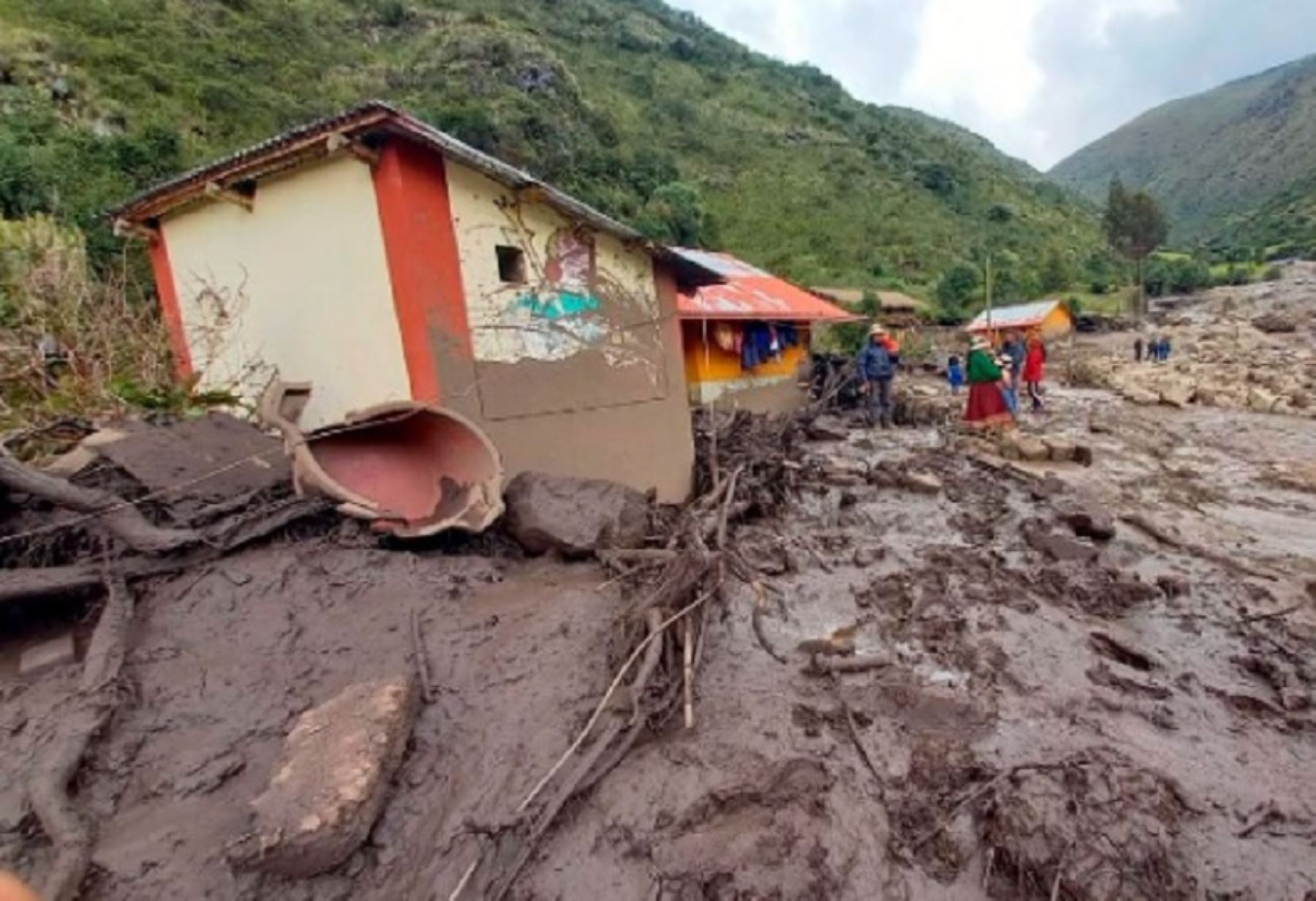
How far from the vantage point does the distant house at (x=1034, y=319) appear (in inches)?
1171

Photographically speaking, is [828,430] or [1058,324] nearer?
[828,430]

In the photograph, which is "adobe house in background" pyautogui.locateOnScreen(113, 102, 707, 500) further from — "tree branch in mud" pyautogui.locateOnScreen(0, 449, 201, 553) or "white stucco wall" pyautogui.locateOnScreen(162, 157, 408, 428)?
"tree branch in mud" pyautogui.locateOnScreen(0, 449, 201, 553)

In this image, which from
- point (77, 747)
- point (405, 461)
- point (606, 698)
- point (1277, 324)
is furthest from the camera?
point (1277, 324)

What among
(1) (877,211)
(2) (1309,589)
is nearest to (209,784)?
(2) (1309,589)

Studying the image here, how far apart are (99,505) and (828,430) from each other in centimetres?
1190

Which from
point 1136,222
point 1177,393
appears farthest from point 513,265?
point 1136,222

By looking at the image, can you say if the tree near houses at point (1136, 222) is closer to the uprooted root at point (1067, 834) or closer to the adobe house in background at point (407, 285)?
the adobe house in background at point (407, 285)

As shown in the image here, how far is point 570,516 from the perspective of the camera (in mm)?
5434

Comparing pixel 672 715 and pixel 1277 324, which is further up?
pixel 672 715

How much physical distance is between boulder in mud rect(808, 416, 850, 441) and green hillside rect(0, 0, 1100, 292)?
15823 mm

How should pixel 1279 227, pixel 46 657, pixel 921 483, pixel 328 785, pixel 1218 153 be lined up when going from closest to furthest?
pixel 328 785
pixel 46 657
pixel 921 483
pixel 1279 227
pixel 1218 153

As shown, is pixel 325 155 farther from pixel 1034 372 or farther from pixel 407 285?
pixel 1034 372

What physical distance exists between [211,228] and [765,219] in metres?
46.5

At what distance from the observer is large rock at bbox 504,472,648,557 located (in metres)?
5.30
